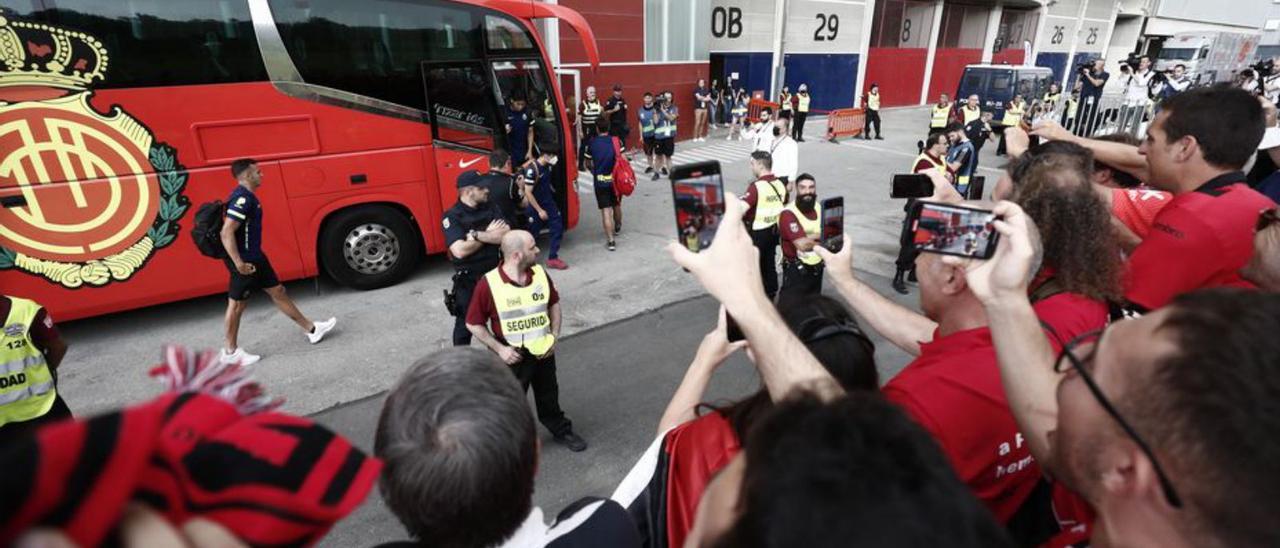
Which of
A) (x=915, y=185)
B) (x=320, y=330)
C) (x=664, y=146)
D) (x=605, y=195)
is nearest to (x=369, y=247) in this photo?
(x=320, y=330)

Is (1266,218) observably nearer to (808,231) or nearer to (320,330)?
(808,231)

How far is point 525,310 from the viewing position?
12.2 ft

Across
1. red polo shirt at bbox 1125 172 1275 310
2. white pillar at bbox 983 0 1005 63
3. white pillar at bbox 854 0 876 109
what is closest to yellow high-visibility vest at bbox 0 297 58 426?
red polo shirt at bbox 1125 172 1275 310

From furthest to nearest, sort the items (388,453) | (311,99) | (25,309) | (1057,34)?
(1057,34) → (311,99) → (25,309) → (388,453)

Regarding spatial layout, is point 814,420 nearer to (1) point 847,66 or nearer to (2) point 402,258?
(2) point 402,258

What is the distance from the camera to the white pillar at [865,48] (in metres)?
23.0

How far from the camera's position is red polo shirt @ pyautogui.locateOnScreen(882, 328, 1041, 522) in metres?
1.69

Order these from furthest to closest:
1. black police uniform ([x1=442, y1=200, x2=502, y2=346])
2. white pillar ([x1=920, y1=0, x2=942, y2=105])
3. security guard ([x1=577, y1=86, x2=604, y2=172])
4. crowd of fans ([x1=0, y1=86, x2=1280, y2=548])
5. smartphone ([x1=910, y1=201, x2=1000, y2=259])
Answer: white pillar ([x1=920, y1=0, x2=942, y2=105]), security guard ([x1=577, y1=86, x2=604, y2=172]), black police uniform ([x1=442, y1=200, x2=502, y2=346]), smartphone ([x1=910, y1=201, x2=1000, y2=259]), crowd of fans ([x1=0, y1=86, x2=1280, y2=548])

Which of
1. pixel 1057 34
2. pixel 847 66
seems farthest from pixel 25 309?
pixel 1057 34

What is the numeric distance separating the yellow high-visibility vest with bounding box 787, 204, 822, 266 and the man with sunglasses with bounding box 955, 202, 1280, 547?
4010 millimetres

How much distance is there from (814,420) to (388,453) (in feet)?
3.52

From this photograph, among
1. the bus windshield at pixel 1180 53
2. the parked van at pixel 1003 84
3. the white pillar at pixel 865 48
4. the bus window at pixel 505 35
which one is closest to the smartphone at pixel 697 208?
the bus window at pixel 505 35

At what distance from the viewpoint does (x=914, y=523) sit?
2.54ft

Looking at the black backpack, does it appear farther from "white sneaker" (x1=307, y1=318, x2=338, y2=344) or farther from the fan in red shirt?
the fan in red shirt
